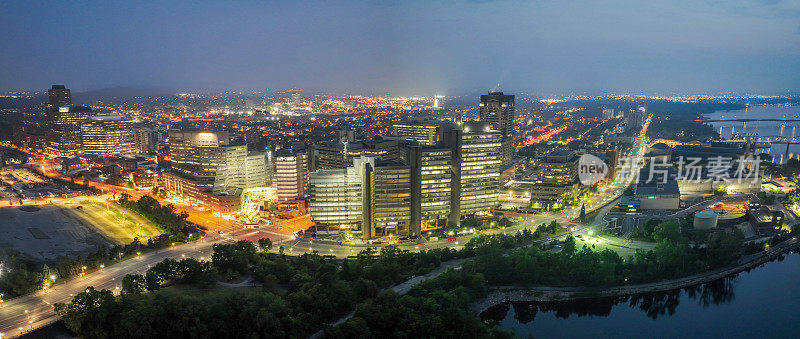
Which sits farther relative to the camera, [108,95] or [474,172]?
[108,95]

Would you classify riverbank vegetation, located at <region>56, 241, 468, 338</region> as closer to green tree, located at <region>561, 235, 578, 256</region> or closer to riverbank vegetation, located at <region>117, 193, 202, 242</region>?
green tree, located at <region>561, 235, 578, 256</region>

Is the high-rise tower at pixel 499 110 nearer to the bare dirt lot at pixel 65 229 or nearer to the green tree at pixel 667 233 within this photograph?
the green tree at pixel 667 233

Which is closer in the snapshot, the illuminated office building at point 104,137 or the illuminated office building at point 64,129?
the illuminated office building at point 104,137

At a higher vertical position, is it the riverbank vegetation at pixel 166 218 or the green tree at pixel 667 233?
the green tree at pixel 667 233

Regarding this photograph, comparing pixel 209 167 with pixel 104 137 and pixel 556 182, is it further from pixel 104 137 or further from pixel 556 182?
pixel 104 137

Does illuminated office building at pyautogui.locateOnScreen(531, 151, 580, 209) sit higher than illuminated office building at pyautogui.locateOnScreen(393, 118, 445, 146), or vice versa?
illuminated office building at pyautogui.locateOnScreen(393, 118, 445, 146)

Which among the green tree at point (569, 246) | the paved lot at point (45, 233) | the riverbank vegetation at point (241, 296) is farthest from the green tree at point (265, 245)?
the green tree at point (569, 246)

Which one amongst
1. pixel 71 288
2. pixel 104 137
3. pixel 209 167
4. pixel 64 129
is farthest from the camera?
pixel 64 129

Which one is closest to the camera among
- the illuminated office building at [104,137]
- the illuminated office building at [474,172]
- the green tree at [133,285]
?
the green tree at [133,285]

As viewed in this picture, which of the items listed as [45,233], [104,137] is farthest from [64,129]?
[45,233]

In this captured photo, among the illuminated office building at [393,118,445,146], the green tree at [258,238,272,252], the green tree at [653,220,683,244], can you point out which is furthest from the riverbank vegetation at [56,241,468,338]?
the illuminated office building at [393,118,445,146]

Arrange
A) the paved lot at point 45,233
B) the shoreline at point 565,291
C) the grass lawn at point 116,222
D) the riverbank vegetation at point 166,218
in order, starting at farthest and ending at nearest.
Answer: the grass lawn at point 116,222
the riverbank vegetation at point 166,218
the paved lot at point 45,233
the shoreline at point 565,291
